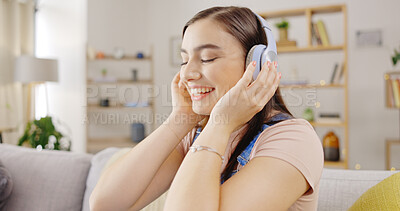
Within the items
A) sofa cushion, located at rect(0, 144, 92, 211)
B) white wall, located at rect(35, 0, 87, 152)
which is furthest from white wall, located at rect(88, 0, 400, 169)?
sofa cushion, located at rect(0, 144, 92, 211)

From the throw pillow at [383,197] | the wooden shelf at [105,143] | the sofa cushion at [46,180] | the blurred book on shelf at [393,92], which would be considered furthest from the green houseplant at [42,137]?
the blurred book on shelf at [393,92]

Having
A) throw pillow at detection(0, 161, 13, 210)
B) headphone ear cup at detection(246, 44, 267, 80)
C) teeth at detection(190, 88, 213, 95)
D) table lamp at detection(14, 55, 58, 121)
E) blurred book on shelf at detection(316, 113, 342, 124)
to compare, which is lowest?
throw pillow at detection(0, 161, 13, 210)

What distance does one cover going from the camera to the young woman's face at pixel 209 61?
0.93 m

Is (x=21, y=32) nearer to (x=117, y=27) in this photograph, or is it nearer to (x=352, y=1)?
(x=117, y=27)

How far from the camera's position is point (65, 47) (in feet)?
15.6

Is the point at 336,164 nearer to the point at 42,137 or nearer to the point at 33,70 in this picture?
the point at 42,137

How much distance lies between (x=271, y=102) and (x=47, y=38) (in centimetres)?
442

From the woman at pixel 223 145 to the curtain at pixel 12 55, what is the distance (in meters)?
3.54

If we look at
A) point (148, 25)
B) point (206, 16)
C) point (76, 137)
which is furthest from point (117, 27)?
point (206, 16)

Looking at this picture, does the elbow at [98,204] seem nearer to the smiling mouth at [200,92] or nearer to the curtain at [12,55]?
the smiling mouth at [200,92]

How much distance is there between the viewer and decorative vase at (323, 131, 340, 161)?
356 cm

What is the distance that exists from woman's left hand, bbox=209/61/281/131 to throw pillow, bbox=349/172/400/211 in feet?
1.35

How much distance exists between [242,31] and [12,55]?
3.98 meters

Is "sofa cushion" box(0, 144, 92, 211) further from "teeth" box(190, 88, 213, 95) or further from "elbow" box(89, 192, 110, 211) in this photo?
"teeth" box(190, 88, 213, 95)
